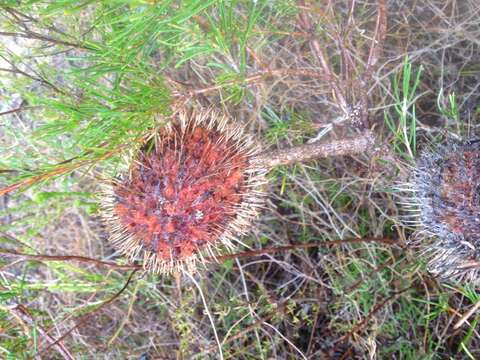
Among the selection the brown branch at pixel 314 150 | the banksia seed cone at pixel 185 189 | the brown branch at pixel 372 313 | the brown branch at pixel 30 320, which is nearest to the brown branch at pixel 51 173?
the banksia seed cone at pixel 185 189

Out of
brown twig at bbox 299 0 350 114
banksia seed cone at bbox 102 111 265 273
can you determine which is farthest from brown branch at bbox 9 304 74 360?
brown twig at bbox 299 0 350 114

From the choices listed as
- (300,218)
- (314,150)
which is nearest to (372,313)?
(300,218)

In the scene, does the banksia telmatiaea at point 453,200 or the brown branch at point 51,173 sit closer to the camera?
the banksia telmatiaea at point 453,200

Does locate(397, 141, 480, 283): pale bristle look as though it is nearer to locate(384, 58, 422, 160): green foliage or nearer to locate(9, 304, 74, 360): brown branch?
locate(384, 58, 422, 160): green foliage

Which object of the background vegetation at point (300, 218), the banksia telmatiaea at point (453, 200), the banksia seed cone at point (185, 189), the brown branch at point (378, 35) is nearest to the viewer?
the banksia telmatiaea at point (453, 200)

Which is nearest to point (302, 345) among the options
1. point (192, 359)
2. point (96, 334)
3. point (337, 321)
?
point (337, 321)

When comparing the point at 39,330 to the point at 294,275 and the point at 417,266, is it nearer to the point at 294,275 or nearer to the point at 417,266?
the point at 294,275

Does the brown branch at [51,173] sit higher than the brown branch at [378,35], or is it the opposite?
the brown branch at [51,173]

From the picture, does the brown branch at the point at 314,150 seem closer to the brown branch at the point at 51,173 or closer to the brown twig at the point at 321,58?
the brown twig at the point at 321,58
